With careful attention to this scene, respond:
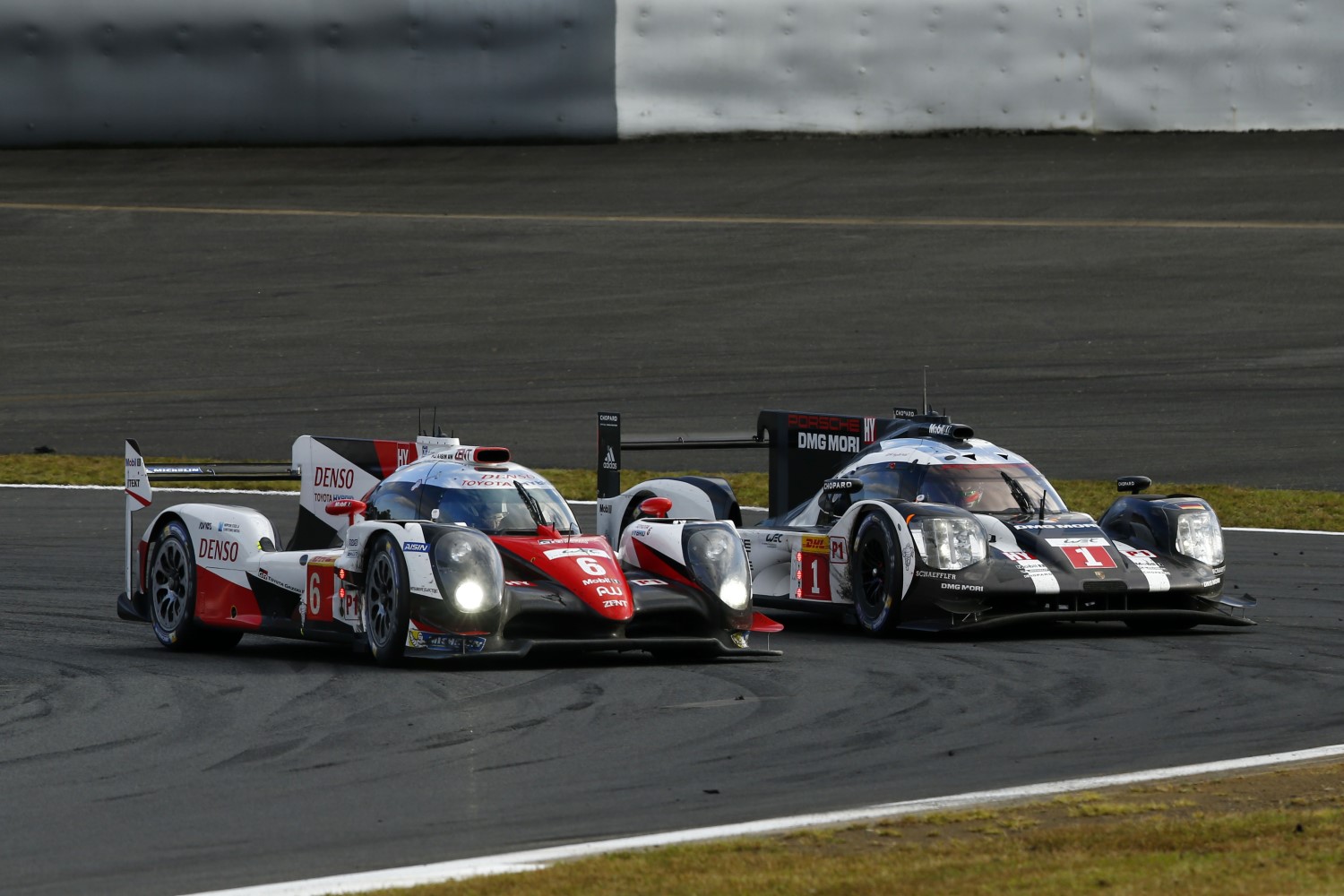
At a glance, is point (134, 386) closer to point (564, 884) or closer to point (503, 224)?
point (503, 224)

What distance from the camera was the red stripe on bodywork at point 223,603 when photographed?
13570mm

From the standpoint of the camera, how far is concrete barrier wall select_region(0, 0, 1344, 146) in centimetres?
3788

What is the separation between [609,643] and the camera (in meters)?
12.3

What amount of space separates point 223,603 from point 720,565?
10.8 ft

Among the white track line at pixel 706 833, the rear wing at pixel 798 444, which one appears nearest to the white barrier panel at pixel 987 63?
the rear wing at pixel 798 444

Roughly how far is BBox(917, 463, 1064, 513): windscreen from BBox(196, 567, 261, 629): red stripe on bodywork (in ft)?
15.7

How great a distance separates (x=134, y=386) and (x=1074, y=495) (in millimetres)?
13361

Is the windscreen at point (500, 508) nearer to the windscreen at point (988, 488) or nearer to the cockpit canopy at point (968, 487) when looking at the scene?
the cockpit canopy at point (968, 487)

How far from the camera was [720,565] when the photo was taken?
13000 millimetres

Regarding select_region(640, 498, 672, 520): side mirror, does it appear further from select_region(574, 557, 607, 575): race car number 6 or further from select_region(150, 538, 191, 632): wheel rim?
select_region(150, 538, 191, 632): wheel rim

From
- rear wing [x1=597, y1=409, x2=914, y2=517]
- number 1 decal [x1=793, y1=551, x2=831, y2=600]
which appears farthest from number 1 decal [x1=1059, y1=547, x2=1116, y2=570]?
rear wing [x1=597, y1=409, x2=914, y2=517]

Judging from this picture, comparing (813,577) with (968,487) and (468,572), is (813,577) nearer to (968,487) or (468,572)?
(968,487)

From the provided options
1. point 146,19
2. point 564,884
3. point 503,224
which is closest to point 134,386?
point 503,224

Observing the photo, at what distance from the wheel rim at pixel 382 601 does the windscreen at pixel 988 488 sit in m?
4.30
